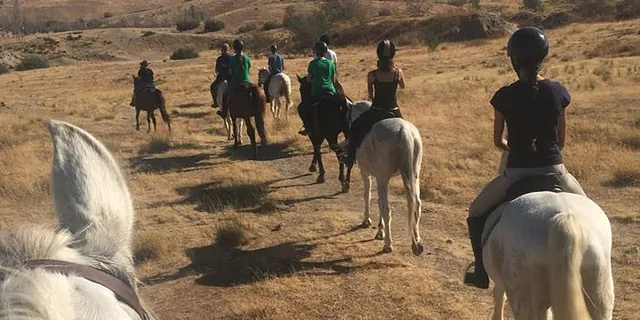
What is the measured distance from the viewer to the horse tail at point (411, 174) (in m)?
7.22

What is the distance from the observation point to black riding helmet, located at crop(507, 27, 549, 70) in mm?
4004

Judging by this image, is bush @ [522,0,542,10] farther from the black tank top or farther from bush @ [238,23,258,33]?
the black tank top

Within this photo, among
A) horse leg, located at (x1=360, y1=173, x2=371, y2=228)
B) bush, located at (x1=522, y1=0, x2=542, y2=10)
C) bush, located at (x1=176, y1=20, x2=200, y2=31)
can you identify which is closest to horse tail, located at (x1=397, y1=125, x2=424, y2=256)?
horse leg, located at (x1=360, y1=173, x2=371, y2=228)

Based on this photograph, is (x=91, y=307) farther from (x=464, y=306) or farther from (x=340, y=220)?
(x=340, y=220)

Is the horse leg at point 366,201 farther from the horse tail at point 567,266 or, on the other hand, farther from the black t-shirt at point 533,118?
the horse tail at point 567,266

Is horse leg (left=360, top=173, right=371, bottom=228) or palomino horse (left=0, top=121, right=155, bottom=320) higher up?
palomino horse (left=0, top=121, right=155, bottom=320)

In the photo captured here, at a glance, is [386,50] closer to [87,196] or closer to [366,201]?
[366,201]

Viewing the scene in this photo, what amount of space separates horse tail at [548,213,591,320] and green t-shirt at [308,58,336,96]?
279 inches

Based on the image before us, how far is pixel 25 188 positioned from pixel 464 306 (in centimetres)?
912

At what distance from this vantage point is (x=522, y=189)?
4.21 m

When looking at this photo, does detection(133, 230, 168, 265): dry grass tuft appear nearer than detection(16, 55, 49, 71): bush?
Yes

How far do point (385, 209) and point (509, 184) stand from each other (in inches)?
137

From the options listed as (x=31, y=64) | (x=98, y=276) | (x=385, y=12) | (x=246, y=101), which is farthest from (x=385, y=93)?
(x=385, y=12)

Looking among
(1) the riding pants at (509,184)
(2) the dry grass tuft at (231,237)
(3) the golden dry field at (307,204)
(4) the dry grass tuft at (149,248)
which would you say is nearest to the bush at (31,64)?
(3) the golden dry field at (307,204)
